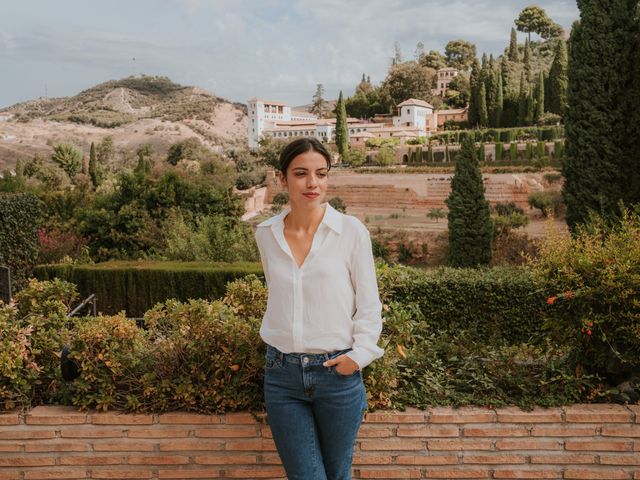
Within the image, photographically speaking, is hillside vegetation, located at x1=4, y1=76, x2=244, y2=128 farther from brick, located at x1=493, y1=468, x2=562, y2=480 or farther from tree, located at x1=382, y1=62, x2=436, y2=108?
brick, located at x1=493, y1=468, x2=562, y2=480

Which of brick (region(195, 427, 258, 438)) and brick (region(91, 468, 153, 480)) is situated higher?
brick (region(195, 427, 258, 438))

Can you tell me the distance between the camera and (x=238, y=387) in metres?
2.52

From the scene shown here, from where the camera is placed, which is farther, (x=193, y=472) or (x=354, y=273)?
(x=193, y=472)

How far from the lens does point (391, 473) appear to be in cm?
246

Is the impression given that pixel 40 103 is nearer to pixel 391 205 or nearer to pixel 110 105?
pixel 110 105

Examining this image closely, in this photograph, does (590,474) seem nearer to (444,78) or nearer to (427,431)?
(427,431)

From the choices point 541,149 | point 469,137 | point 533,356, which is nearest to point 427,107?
point 541,149

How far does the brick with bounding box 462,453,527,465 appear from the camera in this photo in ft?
8.05

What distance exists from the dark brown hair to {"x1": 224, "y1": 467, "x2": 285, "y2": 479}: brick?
48.9 inches

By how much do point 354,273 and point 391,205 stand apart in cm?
2737

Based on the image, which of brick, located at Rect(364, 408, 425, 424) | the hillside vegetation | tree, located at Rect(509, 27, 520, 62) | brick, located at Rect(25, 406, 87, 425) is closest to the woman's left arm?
brick, located at Rect(364, 408, 425, 424)

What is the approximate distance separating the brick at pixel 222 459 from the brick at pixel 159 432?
0.11 m

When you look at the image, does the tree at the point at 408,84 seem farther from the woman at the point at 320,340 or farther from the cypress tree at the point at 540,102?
the woman at the point at 320,340

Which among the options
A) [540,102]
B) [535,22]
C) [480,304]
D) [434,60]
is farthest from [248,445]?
[535,22]
